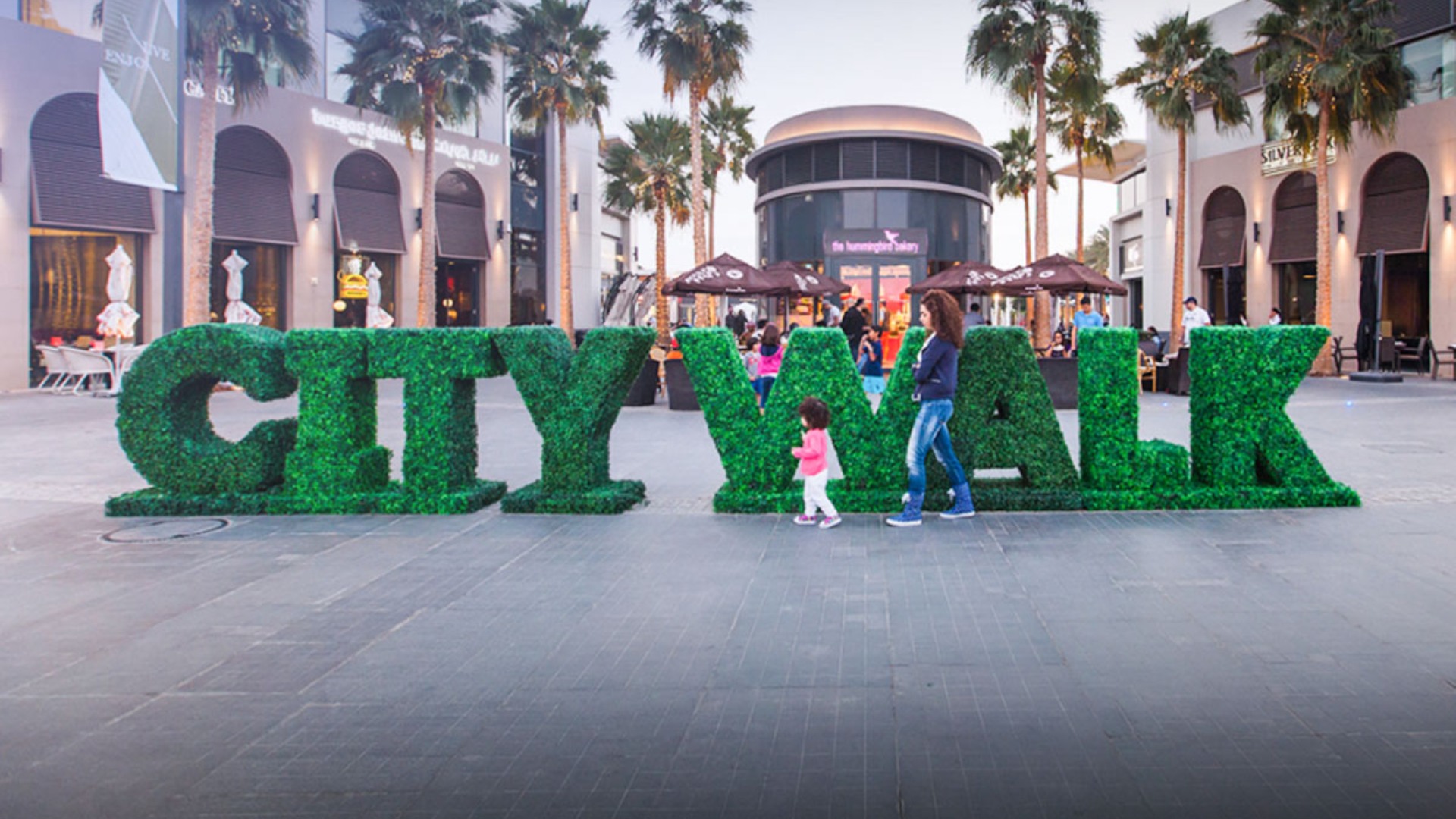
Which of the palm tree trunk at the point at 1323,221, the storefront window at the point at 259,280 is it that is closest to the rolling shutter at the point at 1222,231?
the palm tree trunk at the point at 1323,221

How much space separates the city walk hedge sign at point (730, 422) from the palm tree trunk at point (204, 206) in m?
13.7

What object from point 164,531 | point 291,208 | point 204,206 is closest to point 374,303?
point 291,208

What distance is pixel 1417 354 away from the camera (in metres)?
26.2

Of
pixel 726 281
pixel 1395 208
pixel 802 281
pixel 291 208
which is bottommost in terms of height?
pixel 726 281

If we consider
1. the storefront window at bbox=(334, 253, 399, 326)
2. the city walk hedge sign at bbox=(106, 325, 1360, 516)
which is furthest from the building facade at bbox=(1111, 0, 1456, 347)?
the storefront window at bbox=(334, 253, 399, 326)

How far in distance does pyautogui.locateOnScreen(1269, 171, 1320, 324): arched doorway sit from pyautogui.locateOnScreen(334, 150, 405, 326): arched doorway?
27.7 m

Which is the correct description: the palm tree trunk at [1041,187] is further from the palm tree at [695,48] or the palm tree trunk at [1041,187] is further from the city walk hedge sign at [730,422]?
the city walk hedge sign at [730,422]

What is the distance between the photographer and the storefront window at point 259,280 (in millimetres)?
26750

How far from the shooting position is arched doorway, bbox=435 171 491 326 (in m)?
33.9

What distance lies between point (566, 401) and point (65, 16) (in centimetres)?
2102

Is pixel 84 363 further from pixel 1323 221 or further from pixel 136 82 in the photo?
pixel 1323 221

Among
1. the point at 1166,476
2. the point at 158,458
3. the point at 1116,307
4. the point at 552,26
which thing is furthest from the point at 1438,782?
the point at 1116,307

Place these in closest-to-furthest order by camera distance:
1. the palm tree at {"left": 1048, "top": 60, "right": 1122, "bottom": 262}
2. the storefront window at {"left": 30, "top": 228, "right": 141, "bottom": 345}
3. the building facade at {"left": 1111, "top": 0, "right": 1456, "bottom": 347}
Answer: the storefront window at {"left": 30, "top": 228, "right": 141, "bottom": 345} → the building facade at {"left": 1111, "top": 0, "right": 1456, "bottom": 347} → the palm tree at {"left": 1048, "top": 60, "right": 1122, "bottom": 262}

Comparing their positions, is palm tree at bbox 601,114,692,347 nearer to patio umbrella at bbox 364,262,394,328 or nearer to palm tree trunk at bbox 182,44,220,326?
patio umbrella at bbox 364,262,394,328
